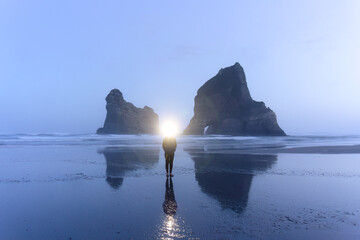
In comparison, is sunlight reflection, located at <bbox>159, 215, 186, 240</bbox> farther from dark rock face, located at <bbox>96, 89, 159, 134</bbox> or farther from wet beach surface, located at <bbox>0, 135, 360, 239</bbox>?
dark rock face, located at <bbox>96, 89, 159, 134</bbox>

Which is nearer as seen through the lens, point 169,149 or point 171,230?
point 171,230

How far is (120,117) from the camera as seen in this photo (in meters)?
156

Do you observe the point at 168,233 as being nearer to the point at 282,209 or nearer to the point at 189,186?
the point at 282,209

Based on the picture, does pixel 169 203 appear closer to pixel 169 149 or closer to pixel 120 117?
pixel 169 149

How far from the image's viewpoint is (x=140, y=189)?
9.30 meters

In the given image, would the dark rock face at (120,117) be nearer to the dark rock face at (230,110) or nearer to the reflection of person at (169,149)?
the dark rock face at (230,110)

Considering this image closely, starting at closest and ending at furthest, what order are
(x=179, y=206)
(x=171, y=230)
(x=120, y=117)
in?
(x=171, y=230), (x=179, y=206), (x=120, y=117)

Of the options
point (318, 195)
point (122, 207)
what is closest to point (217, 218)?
point (122, 207)

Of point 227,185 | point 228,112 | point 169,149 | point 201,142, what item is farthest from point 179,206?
point 228,112

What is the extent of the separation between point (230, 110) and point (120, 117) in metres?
65.3

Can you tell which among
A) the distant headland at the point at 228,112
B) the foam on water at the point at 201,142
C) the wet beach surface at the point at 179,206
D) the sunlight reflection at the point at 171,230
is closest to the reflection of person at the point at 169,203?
the wet beach surface at the point at 179,206

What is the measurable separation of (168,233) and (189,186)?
4.78 m

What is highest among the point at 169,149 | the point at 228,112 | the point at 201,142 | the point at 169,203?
the point at 228,112

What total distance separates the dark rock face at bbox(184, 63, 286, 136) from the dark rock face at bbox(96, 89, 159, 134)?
43.5 metres
